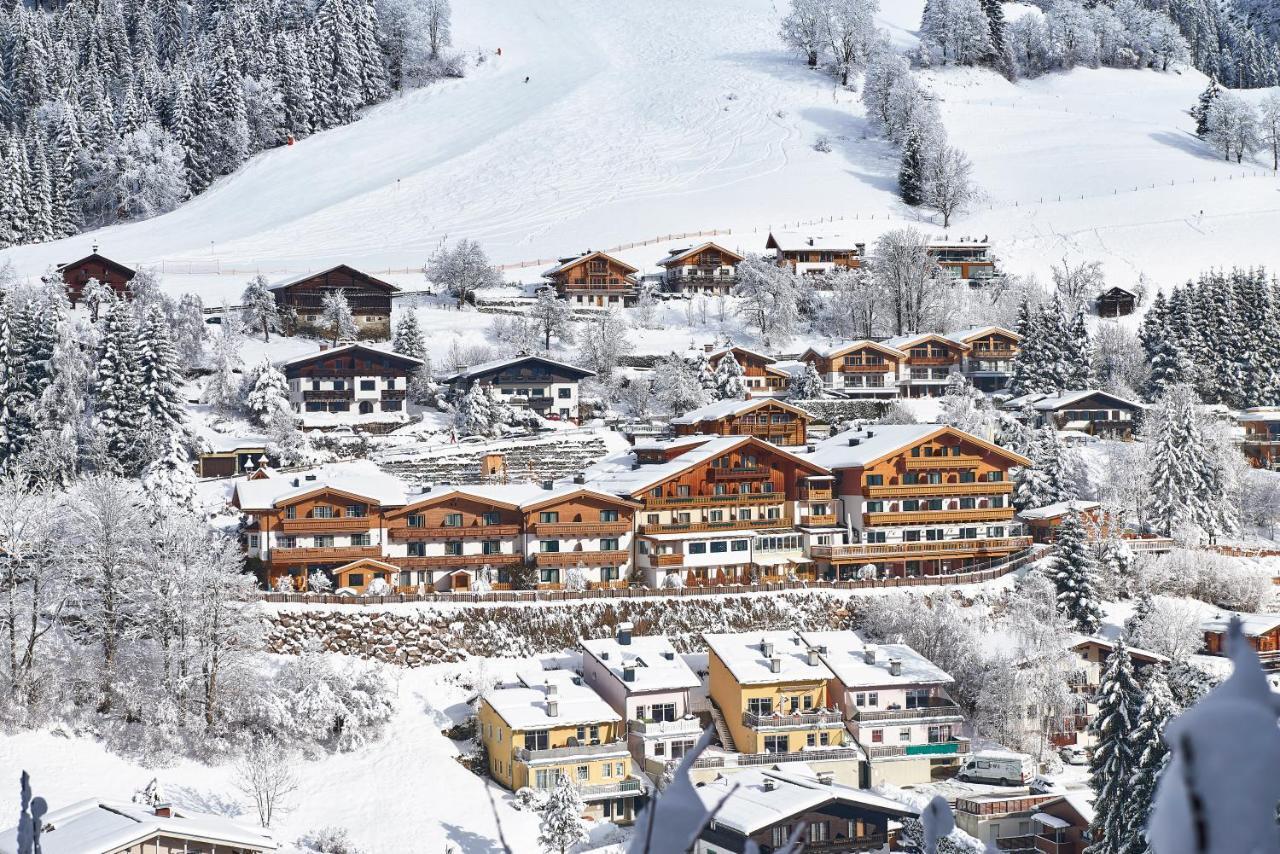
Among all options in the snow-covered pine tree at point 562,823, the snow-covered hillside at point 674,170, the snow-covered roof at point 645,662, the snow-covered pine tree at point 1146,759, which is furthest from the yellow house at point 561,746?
the snow-covered hillside at point 674,170

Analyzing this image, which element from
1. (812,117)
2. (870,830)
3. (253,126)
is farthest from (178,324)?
(812,117)

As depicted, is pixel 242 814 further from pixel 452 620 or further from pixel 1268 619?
pixel 1268 619

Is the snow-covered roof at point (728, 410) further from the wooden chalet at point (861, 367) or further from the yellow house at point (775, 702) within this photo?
the yellow house at point (775, 702)

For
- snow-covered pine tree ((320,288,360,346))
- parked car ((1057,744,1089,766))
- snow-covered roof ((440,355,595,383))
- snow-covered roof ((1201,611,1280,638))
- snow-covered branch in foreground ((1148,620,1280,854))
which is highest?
snow-covered pine tree ((320,288,360,346))

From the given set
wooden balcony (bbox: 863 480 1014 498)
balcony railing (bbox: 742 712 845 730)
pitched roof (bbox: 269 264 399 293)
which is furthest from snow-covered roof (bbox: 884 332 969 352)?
balcony railing (bbox: 742 712 845 730)

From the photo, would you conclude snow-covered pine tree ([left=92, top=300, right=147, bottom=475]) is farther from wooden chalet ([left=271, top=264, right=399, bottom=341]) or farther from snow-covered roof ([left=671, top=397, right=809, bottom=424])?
snow-covered roof ([left=671, top=397, right=809, bottom=424])

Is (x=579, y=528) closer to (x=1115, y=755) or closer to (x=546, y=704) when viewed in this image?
(x=546, y=704)

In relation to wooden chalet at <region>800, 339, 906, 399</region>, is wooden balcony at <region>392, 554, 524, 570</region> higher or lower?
lower
